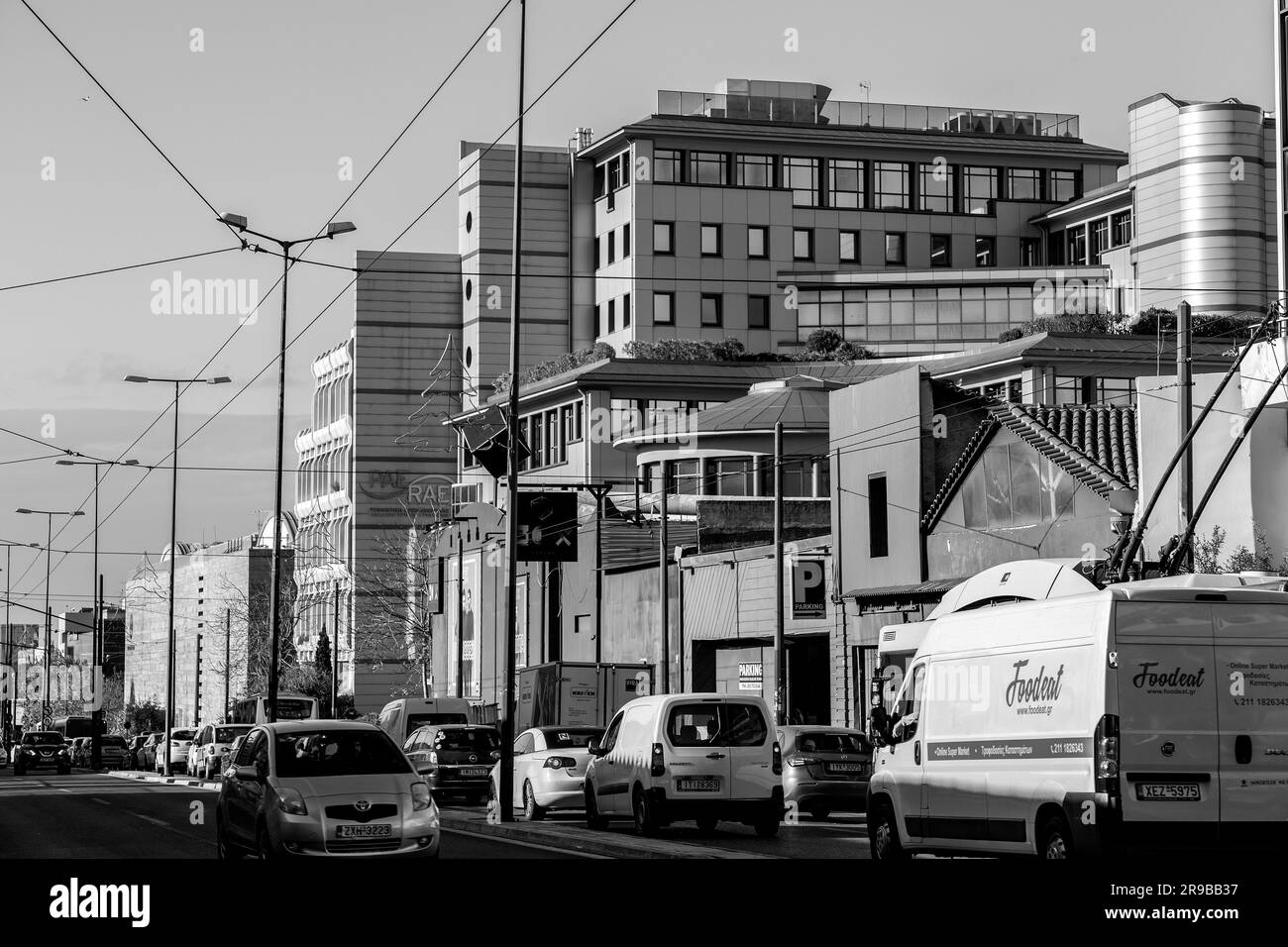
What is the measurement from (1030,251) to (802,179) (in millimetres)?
11831

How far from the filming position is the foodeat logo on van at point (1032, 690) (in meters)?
16.4

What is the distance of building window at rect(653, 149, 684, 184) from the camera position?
293 feet

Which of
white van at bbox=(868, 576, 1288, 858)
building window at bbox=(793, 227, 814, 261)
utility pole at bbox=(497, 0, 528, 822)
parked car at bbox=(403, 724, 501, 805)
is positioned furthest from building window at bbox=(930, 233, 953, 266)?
white van at bbox=(868, 576, 1288, 858)

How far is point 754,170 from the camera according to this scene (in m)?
91.1

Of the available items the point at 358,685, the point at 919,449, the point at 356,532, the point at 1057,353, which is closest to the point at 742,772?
the point at 919,449

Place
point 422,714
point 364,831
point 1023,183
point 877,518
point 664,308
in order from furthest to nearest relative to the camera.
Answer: point 1023,183
point 664,308
point 877,518
point 422,714
point 364,831

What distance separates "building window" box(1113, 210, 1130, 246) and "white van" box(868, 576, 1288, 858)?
237 feet

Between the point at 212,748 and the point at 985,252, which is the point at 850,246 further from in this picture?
the point at 212,748

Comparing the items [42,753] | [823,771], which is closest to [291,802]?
[823,771]

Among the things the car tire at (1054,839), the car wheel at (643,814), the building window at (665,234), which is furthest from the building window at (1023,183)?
the car tire at (1054,839)

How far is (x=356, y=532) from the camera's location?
371 feet
